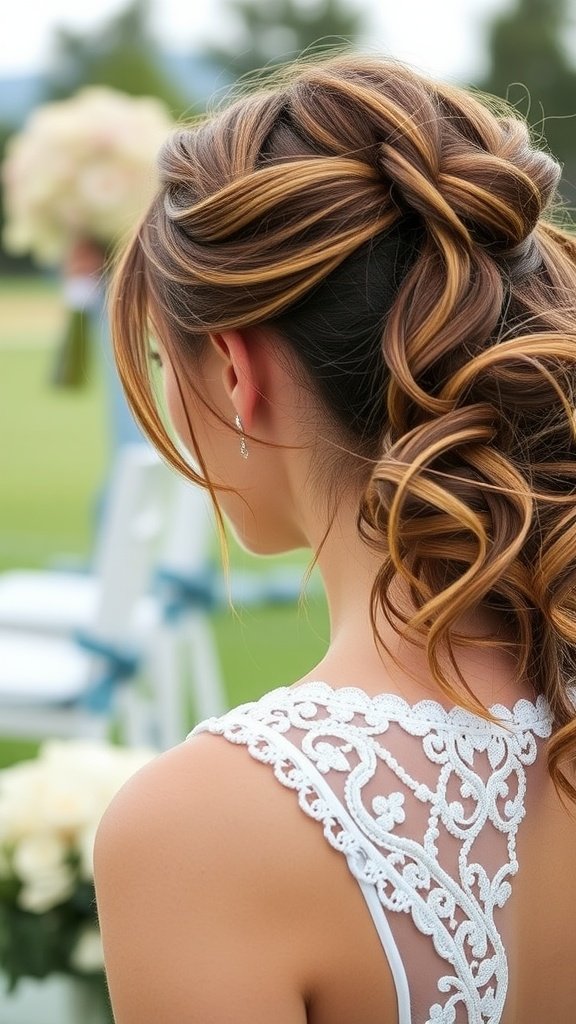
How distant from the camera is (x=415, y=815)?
3.83ft

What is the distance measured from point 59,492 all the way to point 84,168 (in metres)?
8.36

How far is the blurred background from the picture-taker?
17.8 ft

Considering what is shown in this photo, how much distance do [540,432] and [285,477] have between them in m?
0.29

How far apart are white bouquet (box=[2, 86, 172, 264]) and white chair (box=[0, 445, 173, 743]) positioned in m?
1.96

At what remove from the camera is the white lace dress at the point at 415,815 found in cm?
113

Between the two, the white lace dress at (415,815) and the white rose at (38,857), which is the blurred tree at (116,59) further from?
the white lace dress at (415,815)

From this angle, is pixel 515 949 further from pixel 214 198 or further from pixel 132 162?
pixel 132 162

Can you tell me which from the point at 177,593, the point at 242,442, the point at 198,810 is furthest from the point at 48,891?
the point at 177,593

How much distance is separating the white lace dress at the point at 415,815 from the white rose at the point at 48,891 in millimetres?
1265

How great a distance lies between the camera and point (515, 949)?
47.2 inches

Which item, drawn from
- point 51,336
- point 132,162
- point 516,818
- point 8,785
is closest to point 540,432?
point 516,818

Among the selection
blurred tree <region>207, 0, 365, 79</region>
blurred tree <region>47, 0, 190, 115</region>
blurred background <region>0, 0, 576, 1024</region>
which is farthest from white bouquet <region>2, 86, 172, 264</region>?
blurred tree <region>207, 0, 365, 79</region>

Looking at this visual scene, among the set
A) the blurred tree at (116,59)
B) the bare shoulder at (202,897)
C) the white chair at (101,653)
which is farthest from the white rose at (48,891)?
the blurred tree at (116,59)

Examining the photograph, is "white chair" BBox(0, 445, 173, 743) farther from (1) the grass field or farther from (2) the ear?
(2) the ear
